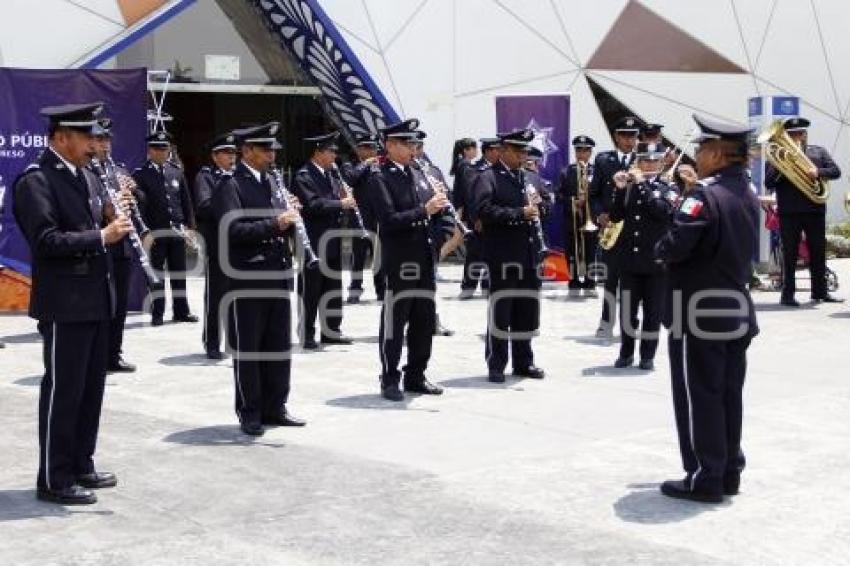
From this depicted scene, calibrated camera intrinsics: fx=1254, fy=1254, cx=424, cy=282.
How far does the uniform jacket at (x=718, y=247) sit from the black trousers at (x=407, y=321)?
9.38 feet

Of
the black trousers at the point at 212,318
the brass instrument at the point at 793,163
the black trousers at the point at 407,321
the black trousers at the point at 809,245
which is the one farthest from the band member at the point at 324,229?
the black trousers at the point at 809,245

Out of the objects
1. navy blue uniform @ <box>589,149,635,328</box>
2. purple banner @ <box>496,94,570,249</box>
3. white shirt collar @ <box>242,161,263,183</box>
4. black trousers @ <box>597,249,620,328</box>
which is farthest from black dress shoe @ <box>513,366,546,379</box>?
purple banner @ <box>496,94,570,249</box>

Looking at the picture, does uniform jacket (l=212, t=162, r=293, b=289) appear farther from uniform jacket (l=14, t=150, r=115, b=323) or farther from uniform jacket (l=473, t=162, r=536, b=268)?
uniform jacket (l=473, t=162, r=536, b=268)

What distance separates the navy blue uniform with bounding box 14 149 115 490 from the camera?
20.1ft

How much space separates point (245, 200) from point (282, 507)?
240 centimetres

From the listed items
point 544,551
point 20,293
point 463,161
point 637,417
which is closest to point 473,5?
point 463,161

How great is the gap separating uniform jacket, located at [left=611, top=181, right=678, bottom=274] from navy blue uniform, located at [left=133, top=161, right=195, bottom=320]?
4.63 metres

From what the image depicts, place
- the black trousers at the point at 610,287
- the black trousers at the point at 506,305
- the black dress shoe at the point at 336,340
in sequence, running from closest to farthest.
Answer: the black trousers at the point at 506,305 → the black trousers at the point at 610,287 → the black dress shoe at the point at 336,340

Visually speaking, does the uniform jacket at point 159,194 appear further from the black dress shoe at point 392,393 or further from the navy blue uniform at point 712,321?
the navy blue uniform at point 712,321

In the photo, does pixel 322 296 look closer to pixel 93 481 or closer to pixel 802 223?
pixel 93 481

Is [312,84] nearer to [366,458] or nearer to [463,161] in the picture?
[463,161]

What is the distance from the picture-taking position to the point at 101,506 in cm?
616

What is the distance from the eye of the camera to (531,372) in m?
9.70

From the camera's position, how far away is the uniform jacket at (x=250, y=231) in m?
7.77
